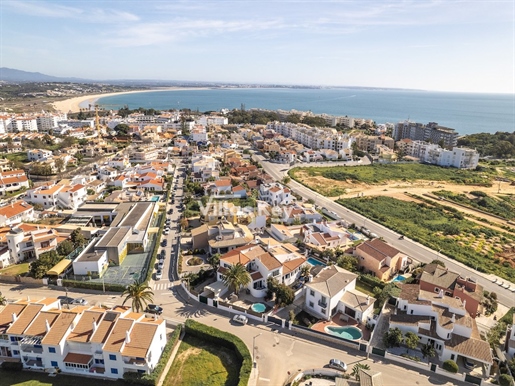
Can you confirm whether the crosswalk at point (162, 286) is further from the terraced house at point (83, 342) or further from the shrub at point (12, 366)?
the shrub at point (12, 366)

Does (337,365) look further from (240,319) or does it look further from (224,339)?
(240,319)

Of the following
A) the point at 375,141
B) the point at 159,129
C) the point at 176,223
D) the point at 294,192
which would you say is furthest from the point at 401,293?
the point at 159,129

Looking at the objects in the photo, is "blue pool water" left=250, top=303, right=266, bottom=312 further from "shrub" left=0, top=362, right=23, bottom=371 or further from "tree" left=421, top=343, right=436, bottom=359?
"shrub" left=0, top=362, right=23, bottom=371

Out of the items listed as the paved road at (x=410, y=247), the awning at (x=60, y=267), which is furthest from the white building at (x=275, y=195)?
the awning at (x=60, y=267)

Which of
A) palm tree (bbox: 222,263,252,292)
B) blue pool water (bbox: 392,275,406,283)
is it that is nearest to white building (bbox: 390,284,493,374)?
blue pool water (bbox: 392,275,406,283)

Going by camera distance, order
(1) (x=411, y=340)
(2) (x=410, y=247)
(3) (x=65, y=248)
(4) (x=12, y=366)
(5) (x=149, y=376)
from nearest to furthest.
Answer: (5) (x=149, y=376) → (4) (x=12, y=366) → (1) (x=411, y=340) → (3) (x=65, y=248) → (2) (x=410, y=247)

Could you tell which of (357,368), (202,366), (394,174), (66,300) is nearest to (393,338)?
(357,368)

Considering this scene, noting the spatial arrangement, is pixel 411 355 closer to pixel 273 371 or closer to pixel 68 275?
pixel 273 371
